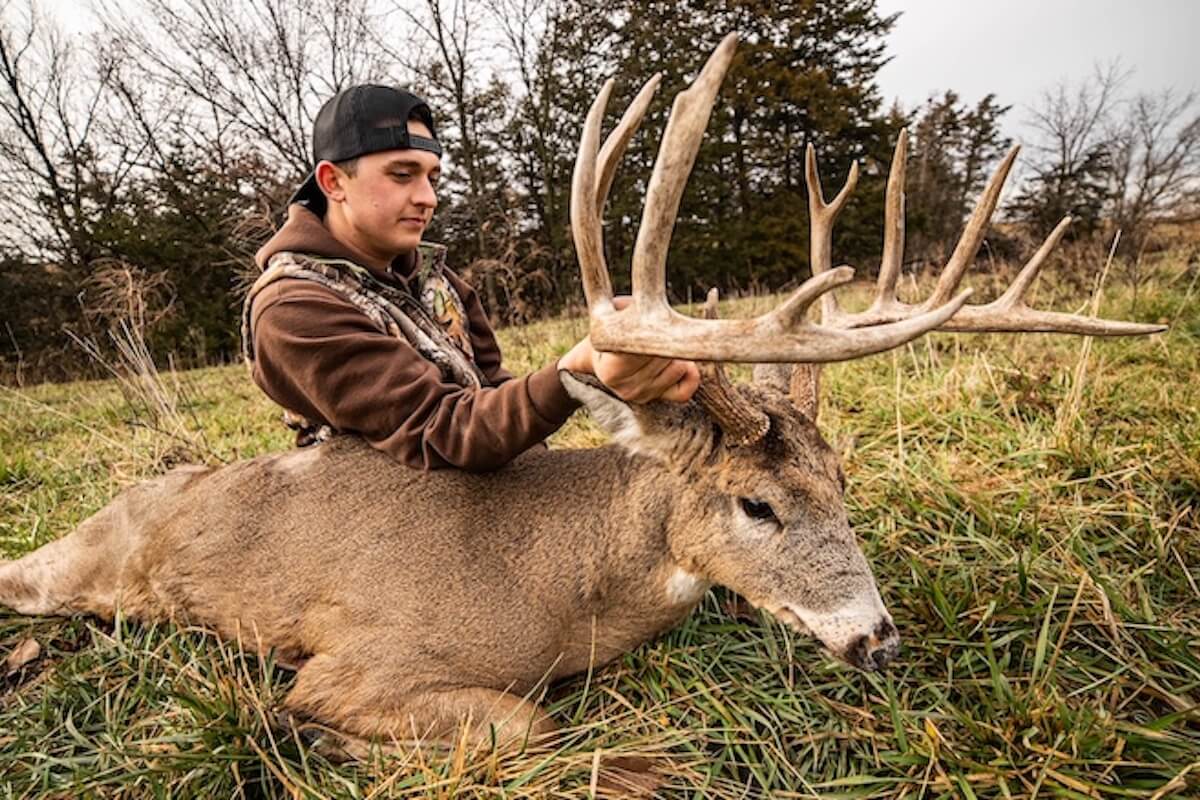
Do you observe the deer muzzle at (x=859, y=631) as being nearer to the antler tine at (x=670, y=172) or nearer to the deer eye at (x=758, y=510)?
the deer eye at (x=758, y=510)

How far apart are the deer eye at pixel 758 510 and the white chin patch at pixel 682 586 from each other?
0.92ft

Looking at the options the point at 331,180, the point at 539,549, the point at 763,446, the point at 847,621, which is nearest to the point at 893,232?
the point at 763,446

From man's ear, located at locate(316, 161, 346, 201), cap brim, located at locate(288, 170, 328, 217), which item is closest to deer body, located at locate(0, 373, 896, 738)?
man's ear, located at locate(316, 161, 346, 201)

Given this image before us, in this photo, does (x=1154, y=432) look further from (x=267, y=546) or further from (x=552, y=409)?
(x=267, y=546)

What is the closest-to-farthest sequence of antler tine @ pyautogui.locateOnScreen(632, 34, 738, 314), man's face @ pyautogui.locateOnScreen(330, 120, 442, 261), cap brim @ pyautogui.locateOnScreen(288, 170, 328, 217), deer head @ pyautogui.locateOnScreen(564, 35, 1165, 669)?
1. antler tine @ pyautogui.locateOnScreen(632, 34, 738, 314)
2. deer head @ pyautogui.locateOnScreen(564, 35, 1165, 669)
3. man's face @ pyautogui.locateOnScreen(330, 120, 442, 261)
4. cap brim @ pyautogui.locateOnScreen(288, 170, 328, 217)

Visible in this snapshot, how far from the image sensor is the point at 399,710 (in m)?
1.91

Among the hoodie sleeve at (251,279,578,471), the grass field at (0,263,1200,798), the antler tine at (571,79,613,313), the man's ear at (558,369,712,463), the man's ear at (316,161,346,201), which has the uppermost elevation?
the man's ear at (316,161,346,201)

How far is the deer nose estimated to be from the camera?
1892 mm

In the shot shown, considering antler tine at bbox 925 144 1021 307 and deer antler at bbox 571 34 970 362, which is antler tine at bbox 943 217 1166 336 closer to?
antler tine at bbox 925 144 1021 307

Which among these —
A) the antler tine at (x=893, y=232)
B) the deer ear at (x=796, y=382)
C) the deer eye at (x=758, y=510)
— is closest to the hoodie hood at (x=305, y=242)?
the deer ear at (x=796, y=382)

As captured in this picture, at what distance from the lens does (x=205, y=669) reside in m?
2.18

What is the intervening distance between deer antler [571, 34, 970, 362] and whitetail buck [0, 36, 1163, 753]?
0.03 metres

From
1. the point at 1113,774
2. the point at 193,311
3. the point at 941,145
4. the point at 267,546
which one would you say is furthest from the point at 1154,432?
the point at 941,145

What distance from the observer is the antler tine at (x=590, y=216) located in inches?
59.9
